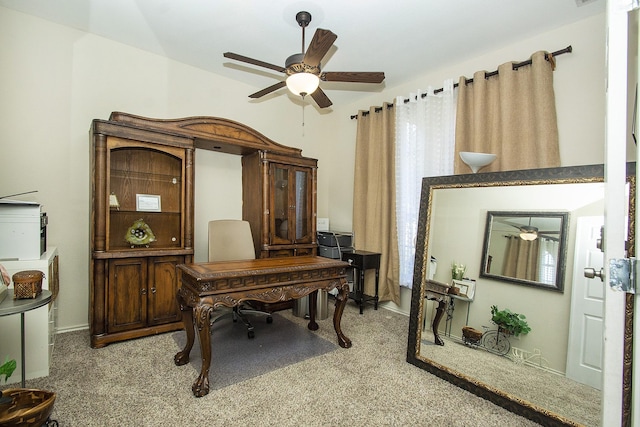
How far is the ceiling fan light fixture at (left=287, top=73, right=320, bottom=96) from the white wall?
5.69ft

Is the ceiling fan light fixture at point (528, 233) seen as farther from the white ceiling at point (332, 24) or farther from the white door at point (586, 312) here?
the white ceiling at point (332, 24)

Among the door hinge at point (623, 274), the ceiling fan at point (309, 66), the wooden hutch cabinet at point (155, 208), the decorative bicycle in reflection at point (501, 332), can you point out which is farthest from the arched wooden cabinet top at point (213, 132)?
the door hinge at point (623, 274)

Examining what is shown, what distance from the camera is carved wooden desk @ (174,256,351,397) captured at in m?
1.98

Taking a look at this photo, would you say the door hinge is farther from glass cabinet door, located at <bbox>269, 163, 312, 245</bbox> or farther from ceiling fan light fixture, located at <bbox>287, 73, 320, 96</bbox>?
glass cabinet door, located at <bbox>269, 163, 312, 245</bbox>

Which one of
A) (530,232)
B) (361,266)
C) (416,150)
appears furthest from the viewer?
(361,266)

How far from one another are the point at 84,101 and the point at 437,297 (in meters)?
3.56

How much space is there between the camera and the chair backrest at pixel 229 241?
114 inches

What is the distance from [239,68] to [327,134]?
1.67 m

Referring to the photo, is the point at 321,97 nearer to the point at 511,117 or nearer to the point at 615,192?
the point at 511,117

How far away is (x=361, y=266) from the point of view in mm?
3672

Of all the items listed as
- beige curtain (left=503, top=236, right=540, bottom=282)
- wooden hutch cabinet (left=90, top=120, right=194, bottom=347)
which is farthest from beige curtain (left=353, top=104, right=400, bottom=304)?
wooden hutch cabinet (left=90, top=120, right=194, bottom=347)

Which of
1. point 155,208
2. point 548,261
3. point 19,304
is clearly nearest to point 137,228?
point 155,208

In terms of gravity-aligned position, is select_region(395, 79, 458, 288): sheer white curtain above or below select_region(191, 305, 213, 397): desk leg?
above

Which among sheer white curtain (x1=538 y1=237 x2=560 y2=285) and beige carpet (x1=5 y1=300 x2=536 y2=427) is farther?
sheer white curtain (x1=538 y1=237 x2=560 y2=285)
